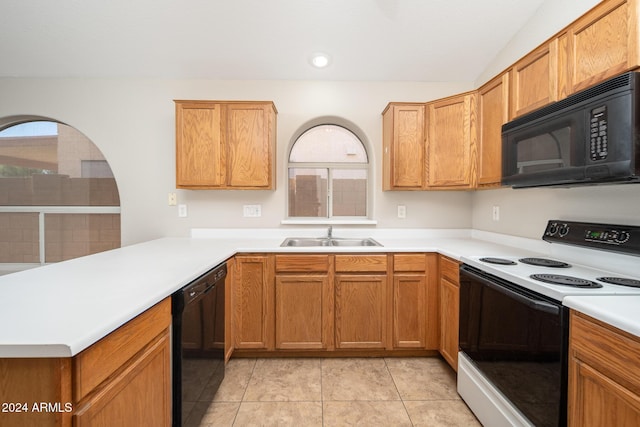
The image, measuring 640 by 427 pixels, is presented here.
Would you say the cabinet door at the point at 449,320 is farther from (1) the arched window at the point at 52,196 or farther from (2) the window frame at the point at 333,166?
(1) the arched window at the point at 52,196

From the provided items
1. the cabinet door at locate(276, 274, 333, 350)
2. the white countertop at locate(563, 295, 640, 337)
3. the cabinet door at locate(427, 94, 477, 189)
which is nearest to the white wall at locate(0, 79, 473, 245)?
the cabinet door at locate(427, 94, 477, 189)

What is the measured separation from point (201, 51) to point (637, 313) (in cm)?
315

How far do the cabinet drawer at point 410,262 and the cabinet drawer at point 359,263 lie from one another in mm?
96

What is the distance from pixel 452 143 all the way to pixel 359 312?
63.2 inches

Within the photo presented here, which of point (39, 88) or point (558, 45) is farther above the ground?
point (39, 88)

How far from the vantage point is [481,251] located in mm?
2102

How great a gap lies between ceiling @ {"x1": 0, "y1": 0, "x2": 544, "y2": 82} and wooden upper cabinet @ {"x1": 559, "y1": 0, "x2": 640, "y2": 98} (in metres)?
0.98

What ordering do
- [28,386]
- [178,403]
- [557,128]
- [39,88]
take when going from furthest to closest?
1. [39,88]
2. [557,128]
3. [178,403]
4. [28,386]

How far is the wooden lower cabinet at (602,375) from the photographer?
0.86 meters

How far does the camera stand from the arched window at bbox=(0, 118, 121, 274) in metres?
2.95

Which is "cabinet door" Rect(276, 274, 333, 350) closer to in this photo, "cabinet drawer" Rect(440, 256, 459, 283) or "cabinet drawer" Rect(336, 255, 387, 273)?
"cabinet drawer" Rect(336, 255, 387, 273)

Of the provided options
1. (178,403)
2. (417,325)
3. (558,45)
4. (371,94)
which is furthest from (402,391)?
(371,94)

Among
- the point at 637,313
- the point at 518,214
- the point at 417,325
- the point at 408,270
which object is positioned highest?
the point at 518,214

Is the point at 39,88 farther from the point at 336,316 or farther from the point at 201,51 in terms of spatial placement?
the point at 336,316
